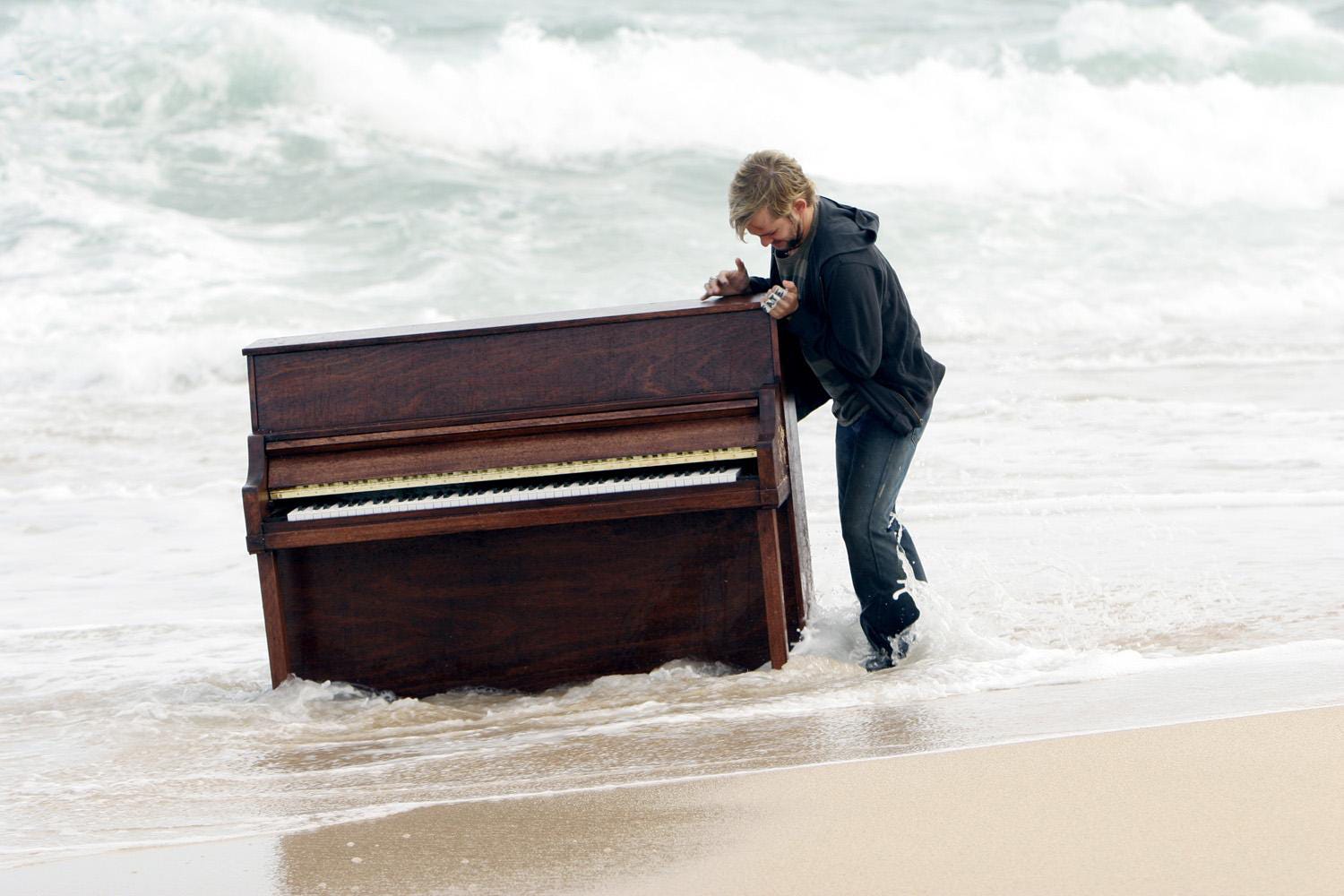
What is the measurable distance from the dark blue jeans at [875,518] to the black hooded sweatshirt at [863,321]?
0.24 ft

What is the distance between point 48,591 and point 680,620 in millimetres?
3110

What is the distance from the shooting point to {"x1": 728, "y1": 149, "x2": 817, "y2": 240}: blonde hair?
12.7 ft

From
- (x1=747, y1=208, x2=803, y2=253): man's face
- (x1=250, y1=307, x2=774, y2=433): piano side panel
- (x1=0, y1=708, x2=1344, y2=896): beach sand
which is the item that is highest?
(x1=747, y1=208, x2=803, y2=253): man's face

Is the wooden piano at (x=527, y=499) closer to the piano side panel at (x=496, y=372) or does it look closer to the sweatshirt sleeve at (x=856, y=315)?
the piano side panel at (x=496, y=372)

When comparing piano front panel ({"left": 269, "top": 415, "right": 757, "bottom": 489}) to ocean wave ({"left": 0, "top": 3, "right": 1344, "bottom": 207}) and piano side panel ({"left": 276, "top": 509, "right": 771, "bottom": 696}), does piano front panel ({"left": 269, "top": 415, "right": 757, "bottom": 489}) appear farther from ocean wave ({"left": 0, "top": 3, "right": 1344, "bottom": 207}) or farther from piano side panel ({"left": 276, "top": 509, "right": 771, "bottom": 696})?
ocean wave ({"left": 0, "top": 3, "right": 1344, "bottom": 207})

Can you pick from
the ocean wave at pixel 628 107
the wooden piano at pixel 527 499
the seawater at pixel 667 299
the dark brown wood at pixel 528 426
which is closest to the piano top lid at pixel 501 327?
the wooden piano at pixel 527 499

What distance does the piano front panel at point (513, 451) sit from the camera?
4012 mm

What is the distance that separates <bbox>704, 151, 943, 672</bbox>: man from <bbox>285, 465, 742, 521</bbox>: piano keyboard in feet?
1.32

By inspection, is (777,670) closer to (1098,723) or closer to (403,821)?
(1098,723)

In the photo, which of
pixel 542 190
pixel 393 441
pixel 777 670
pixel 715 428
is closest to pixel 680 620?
pixel 777 670

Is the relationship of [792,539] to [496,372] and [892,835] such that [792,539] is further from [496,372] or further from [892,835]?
[892,835]

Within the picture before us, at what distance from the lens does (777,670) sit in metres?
4.14

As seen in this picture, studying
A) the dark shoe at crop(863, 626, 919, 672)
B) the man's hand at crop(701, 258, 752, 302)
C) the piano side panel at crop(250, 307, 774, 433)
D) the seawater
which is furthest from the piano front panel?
the dark shoe at crop(863, 626, 919, 672)

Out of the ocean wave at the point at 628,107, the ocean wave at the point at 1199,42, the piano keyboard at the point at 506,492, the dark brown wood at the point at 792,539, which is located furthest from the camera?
the ocean wave at the point at 1199,42
